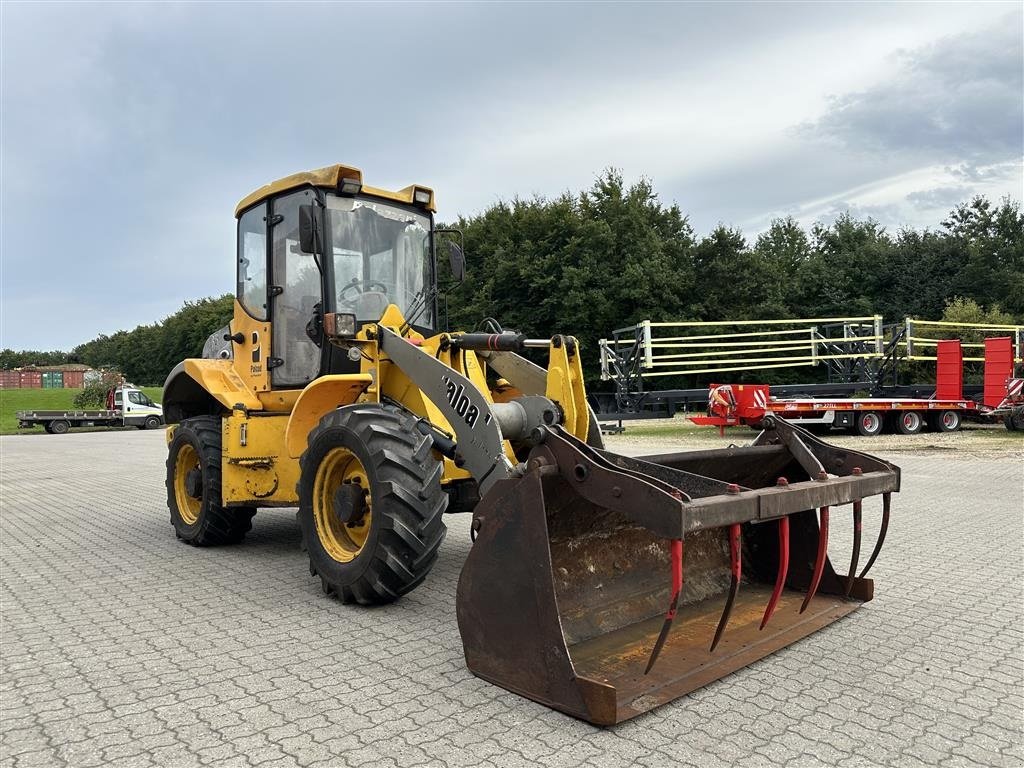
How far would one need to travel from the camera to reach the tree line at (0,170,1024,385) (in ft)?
115

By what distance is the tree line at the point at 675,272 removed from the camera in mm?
35031

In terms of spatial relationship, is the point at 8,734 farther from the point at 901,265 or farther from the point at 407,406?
the point at 901,265

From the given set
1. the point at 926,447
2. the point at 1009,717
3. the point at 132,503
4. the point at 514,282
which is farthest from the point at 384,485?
the point at 514,282

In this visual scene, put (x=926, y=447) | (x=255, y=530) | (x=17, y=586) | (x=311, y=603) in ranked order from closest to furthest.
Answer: (x=311, y=603), (x=17, y=586), (x=255, y=530), (x=926, y=447)

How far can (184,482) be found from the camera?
754cm

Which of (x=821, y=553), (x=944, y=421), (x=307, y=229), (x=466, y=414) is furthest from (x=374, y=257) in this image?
(x=944, y=421)

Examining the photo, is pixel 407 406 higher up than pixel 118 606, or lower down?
higher up

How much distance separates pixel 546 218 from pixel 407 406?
33.9 m

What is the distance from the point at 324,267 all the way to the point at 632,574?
3.37 metres

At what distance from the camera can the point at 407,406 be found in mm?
5473

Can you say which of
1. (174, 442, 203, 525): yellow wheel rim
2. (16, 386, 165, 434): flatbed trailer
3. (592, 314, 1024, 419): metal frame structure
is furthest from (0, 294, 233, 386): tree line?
(174, 442, 203, 525): yellow wheel rim

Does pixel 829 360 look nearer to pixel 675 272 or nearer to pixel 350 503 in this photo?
pixel 675 272

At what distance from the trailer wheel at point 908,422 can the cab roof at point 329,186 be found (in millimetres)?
16230

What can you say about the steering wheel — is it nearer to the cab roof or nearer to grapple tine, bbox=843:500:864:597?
the cab roof
